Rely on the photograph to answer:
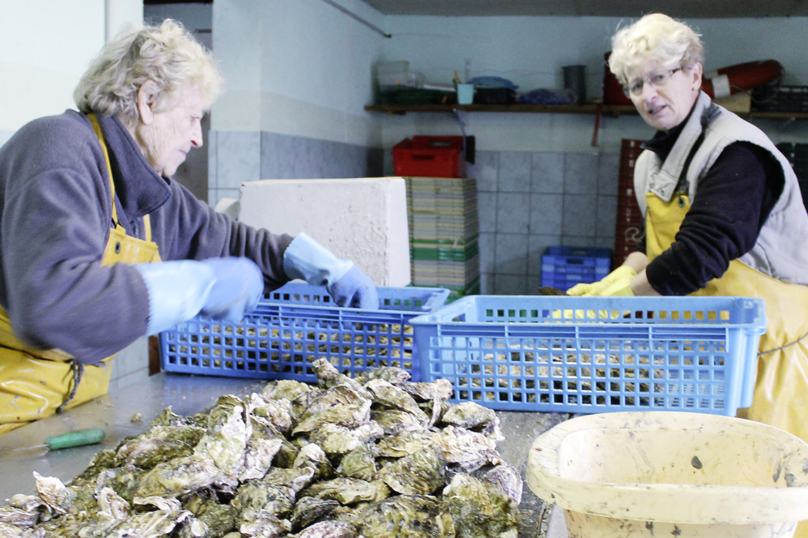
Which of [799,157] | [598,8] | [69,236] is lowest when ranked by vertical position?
[69,236]

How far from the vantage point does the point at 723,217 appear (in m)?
1.79

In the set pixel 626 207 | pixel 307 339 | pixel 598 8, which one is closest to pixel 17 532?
pixel 307 339

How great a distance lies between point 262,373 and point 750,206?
1.46 m

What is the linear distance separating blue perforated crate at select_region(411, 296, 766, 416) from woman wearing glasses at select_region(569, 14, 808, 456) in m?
0.29

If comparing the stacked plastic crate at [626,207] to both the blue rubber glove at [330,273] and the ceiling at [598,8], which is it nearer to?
the ceiling at [598,8]

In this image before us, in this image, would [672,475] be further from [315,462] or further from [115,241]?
[115,241]

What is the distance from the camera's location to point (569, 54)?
5.78 m

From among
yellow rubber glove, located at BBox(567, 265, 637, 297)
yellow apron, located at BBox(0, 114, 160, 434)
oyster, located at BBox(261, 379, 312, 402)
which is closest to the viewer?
oyster, located at BBox(261, 379, 312, 402)

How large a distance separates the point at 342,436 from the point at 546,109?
4.62 metres

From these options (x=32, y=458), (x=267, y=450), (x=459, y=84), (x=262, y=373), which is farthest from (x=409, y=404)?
(x=459, y=84)

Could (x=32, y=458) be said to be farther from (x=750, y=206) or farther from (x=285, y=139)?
(x=285, y=139)

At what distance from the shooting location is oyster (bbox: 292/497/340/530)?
999 millimetres

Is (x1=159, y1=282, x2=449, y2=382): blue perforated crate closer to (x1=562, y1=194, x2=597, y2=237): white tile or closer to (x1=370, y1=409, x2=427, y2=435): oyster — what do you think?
(x1=370, y1=409, x2=427, y2=435): oyster

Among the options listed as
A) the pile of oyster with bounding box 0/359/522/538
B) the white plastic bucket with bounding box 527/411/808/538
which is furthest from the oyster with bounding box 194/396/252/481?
the white plastic bucket with bounding box 527/411/808/538
